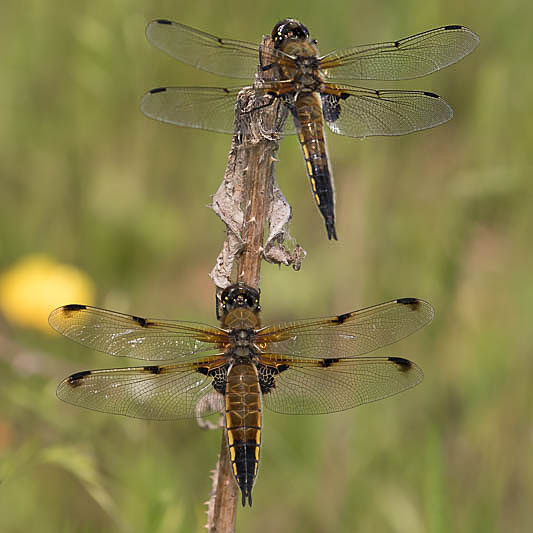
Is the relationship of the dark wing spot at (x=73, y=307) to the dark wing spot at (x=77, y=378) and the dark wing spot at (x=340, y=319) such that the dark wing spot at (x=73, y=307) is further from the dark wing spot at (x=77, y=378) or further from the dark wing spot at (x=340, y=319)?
the dark wing spot at (x=340, y=319)

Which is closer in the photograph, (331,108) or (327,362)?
(327,362)

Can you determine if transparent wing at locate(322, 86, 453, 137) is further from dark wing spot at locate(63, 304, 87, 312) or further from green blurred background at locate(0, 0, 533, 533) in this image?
dark wing spot at locate(63, 304, 87, 312)

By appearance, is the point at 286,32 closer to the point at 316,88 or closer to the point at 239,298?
the point at 316,88

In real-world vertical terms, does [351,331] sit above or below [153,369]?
above

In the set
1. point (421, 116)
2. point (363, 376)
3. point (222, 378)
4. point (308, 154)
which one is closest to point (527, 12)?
point (421, 116)

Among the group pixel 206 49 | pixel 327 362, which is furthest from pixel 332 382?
pixel 206 49

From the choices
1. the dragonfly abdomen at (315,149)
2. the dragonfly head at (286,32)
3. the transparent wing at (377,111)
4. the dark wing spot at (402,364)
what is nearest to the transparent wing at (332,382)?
the dark wing spot at (402,364)

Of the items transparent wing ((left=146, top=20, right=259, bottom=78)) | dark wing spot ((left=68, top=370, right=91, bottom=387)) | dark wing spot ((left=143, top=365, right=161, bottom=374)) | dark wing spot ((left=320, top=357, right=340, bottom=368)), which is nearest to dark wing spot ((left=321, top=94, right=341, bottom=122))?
transparent wing ((left=146, top=20, right=259, bottom=78))
